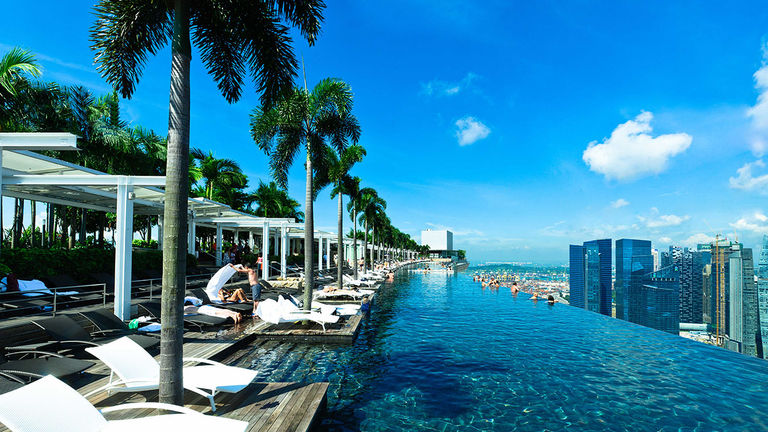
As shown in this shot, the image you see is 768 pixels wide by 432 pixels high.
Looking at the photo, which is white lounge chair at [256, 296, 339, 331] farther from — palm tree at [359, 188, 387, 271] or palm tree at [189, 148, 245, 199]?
palm tree at [189, 148, 245, 199]

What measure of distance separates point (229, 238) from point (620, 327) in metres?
44.8

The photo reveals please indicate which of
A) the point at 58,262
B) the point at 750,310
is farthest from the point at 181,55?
the point at 750,310

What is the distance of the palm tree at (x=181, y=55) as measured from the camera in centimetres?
382

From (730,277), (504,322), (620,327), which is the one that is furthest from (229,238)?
(730,277)

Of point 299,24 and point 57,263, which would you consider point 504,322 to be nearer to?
point 299,24

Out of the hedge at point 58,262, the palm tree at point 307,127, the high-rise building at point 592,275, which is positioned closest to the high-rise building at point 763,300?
the high-rise building at point 592,275

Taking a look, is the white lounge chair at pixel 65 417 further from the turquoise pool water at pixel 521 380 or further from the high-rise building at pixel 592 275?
the high-rise building at pixel 592 275

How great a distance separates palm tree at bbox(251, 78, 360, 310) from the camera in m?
11.9

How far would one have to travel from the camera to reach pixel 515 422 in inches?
231

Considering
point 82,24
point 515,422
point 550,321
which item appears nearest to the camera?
point 82,24

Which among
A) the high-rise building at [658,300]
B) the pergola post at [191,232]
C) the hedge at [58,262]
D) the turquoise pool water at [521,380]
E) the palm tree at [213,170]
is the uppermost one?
the palm tree at [213,170]

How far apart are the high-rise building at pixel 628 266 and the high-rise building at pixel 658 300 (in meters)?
1.13

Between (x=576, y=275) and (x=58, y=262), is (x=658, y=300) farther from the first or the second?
(x=58, y=262)

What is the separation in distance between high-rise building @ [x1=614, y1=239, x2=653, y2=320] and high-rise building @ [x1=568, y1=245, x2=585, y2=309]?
829 centimetres
